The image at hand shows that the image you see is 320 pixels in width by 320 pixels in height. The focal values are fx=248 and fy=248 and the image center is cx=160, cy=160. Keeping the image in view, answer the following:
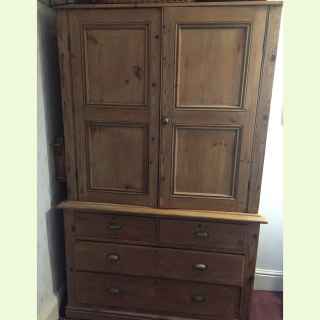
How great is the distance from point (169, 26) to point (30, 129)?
824 mm

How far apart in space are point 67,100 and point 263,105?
3.39 feet

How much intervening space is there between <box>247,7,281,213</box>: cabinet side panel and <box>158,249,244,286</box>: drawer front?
1.06 feet

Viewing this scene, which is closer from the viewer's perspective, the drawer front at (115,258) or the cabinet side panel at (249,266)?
the cabinet side panel at (249,266)

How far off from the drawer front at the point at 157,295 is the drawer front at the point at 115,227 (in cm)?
27

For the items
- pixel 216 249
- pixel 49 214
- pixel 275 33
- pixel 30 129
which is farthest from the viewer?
pixel 49 214

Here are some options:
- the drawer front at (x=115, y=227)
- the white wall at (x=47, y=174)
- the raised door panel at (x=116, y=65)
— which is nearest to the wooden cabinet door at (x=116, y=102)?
the raised door panel at (x=116, y=65)

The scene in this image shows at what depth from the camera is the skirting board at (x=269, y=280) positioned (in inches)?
73.0

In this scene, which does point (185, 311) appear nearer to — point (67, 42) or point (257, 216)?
point (257, 216)

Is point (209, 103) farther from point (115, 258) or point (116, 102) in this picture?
point (115, 258)

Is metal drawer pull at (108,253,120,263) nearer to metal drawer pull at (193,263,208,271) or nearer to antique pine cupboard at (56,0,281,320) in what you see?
antique pine cupboard at (56,0,281,320)

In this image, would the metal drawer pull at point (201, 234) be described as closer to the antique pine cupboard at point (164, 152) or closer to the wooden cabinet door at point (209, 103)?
the antique pine cupboard at point (164, 152)

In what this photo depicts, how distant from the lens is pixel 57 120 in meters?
1.56

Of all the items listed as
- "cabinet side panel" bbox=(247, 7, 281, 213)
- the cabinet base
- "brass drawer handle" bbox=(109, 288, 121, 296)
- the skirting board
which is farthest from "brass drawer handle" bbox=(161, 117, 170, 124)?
the skirting board

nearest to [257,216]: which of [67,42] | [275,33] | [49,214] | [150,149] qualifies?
[150,149]
